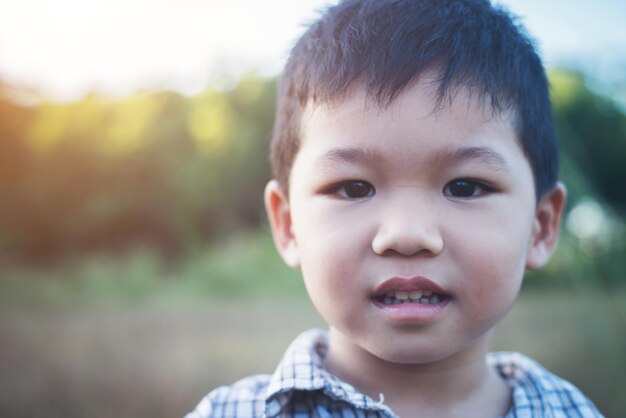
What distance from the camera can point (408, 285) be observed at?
1024 mm

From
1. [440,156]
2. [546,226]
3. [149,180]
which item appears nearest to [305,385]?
[440,156]

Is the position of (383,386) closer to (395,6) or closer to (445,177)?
(445,177)

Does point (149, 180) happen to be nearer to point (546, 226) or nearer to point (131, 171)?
point (131, 171)

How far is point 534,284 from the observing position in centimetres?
292

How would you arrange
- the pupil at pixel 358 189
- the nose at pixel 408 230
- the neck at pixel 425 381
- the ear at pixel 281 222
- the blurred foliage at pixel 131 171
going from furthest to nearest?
the blurred foliage at pixel 131 171
the ear at pixel 281 222
the neck at pixel 425 381
the pupil at pixel 358 189
the nose at pixel 408 230

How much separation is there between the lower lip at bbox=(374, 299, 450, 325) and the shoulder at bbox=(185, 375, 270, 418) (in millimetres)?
399

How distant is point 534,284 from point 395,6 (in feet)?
6.97

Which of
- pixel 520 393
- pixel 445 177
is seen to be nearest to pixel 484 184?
pixel 445 177

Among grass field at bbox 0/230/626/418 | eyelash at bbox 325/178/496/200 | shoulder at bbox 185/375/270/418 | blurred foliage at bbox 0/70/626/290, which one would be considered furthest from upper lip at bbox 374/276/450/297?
blurred foliage at bbox 0/70/626/290

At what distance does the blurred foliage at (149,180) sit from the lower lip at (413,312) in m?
1.63

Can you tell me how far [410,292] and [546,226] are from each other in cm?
47

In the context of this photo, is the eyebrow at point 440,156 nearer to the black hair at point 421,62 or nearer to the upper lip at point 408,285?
the black hair at point 421,62

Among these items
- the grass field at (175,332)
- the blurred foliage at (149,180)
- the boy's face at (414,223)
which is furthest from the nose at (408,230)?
the blurred foliage at (149,180)

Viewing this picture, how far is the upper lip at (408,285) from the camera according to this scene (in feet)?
3.35
